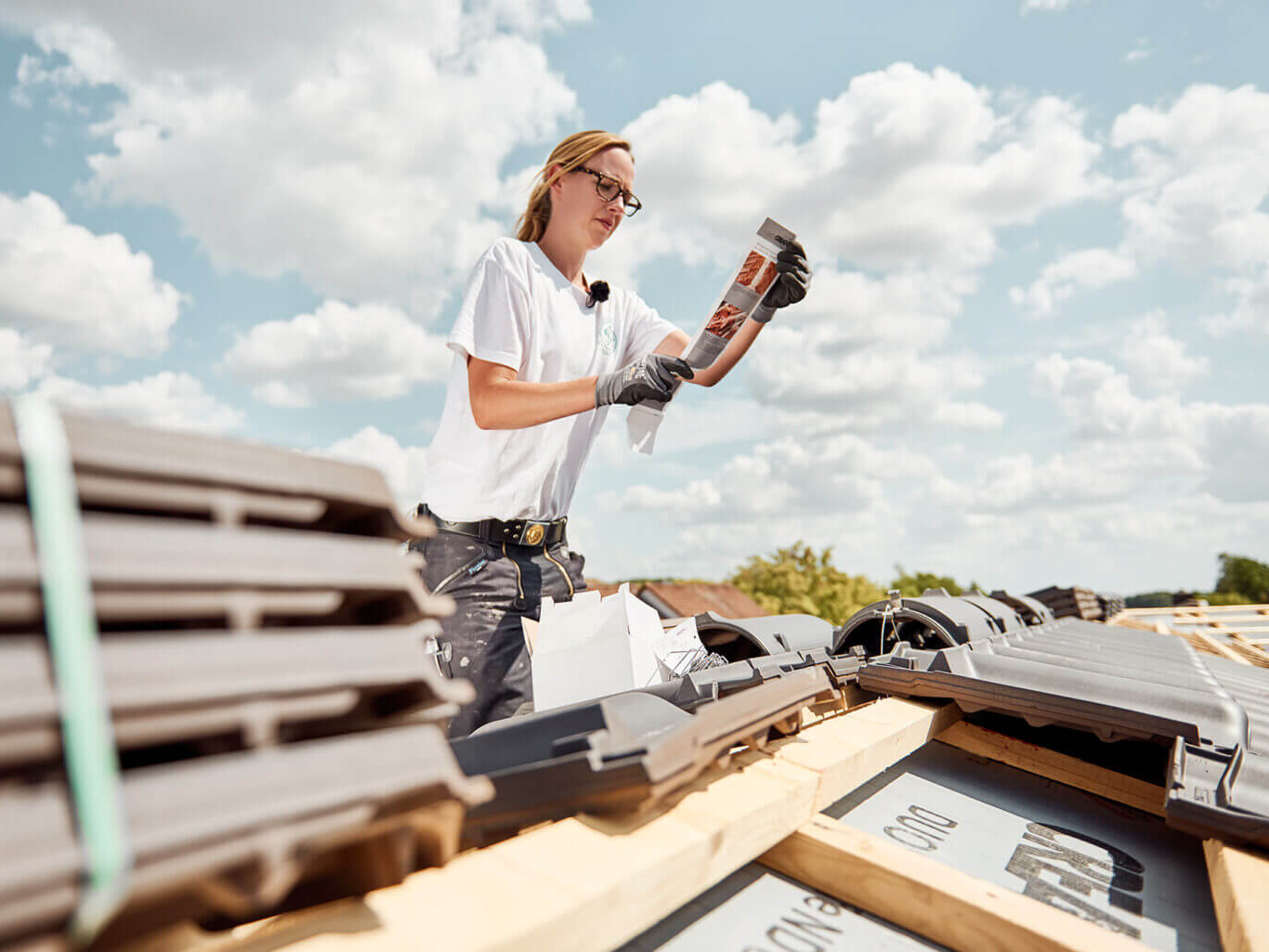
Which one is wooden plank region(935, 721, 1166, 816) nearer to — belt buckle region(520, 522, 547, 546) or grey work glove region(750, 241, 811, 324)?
belt buckle region(520, 522, 547, 546)

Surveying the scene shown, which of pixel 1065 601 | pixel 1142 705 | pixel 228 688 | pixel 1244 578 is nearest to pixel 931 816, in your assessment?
pixel 1142 705

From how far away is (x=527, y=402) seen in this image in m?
2.79

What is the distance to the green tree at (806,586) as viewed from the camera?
13.4 meters

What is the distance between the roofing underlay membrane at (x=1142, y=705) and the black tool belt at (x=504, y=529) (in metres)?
1.44

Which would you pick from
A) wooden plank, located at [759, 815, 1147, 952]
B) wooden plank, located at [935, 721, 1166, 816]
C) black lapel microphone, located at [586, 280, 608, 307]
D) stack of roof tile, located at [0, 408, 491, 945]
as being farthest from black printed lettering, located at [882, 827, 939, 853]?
black lapel microphone, located at [586, 280, 608, 307]

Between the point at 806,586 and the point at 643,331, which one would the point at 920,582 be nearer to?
the point at 806,586

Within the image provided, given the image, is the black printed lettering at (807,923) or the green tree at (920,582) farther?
the green tree at (920,582)

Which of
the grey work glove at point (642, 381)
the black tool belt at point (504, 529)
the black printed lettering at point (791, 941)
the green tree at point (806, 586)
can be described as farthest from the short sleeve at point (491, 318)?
the green tree at point (806, 586)

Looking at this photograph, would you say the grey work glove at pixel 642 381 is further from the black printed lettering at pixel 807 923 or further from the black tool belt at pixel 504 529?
the black printed lettering at pixel 807 923

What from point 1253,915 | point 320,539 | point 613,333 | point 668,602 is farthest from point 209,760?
point 668,602

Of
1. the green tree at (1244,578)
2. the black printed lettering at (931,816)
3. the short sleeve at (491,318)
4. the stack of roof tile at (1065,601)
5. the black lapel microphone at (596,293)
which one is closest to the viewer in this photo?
the black printed lettering at (931,816)

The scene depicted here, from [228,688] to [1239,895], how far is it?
1.59m

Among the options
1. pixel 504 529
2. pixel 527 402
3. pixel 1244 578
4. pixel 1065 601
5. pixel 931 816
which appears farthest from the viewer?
pixel 1244 578

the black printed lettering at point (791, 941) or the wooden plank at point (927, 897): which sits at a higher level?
the wooden plank at point (927, 897)
